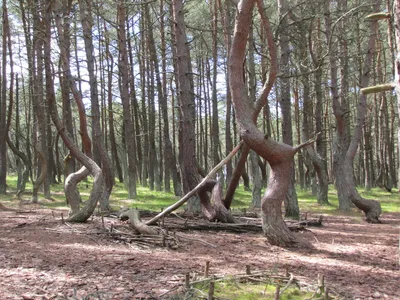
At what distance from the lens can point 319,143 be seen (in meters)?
15.7

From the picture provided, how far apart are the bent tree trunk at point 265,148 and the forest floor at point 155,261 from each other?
310 millimetres

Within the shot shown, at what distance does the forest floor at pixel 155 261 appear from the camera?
13.2ft

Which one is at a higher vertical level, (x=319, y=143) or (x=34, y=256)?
(x=319, y=143)

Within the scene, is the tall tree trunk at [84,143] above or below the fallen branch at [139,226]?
above

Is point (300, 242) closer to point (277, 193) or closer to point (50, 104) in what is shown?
point (277, 193)

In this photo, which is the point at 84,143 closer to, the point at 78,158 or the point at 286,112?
the point at 78,158

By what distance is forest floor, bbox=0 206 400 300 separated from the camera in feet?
13.2

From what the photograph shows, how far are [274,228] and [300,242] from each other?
447 millimetres

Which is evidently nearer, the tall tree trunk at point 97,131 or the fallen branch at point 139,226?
the fallen branch at point 139,226

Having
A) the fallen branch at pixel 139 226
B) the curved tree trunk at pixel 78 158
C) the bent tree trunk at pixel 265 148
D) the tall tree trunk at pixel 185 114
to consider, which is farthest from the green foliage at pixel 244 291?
the tall tree trunk at pixel 185 114

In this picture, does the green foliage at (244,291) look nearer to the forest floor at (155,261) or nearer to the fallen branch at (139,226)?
the forest floor at (155,261)

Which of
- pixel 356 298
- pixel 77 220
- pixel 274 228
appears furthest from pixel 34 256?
pixel 356 298

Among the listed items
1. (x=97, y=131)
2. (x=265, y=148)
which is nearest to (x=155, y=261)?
(x=265, y=148)

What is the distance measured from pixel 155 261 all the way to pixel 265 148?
232cm
